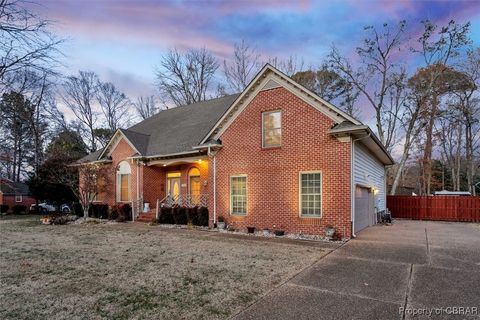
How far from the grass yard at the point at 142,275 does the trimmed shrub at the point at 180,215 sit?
4257mm

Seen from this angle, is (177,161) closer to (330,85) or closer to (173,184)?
(173,184)

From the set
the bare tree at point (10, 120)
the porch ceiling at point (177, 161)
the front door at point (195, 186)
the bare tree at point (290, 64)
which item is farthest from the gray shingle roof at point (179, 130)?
the bare tree at point (290, 64)

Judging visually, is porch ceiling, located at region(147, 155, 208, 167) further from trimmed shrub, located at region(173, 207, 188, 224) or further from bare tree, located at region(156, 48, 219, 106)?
bare tree, located at region(156, 48, 219, 106)

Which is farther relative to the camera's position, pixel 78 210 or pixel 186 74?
pixel 186 74

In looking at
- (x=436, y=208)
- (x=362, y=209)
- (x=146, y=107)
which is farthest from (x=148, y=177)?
(x=146, y=107)

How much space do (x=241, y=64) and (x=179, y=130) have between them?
14483 mm

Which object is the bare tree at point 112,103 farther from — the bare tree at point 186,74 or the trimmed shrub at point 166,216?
the trimmed shrub at point 166,216

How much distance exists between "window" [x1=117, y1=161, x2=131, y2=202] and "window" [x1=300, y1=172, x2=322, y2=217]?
1163 centimetres

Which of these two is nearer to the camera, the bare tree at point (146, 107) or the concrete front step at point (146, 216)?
the concrete front step at point (146, 216)

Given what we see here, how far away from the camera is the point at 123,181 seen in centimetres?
1936

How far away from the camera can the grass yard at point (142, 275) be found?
15.2ft

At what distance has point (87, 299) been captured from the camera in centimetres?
502

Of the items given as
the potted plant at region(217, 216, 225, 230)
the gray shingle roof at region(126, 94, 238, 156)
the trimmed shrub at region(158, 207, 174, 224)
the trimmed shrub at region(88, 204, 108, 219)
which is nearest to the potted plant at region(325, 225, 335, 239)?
the potted plant at region(217, 216, 225, 230)

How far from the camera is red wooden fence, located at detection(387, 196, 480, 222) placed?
1897cm
